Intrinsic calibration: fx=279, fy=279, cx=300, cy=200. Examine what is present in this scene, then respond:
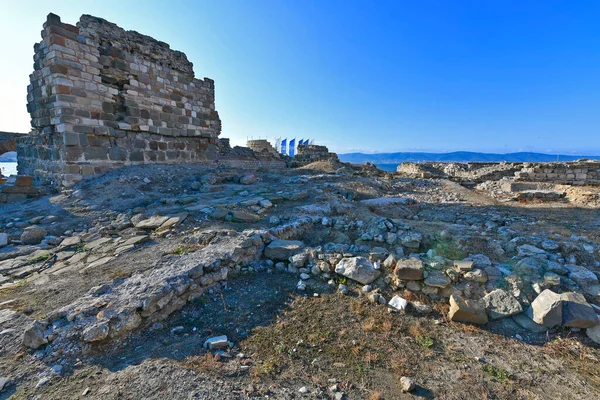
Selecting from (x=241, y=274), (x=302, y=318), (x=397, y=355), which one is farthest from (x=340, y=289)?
(x=241, y=274)

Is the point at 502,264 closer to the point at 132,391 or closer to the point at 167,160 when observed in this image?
the point at 132,391

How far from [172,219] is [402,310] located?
154 inches

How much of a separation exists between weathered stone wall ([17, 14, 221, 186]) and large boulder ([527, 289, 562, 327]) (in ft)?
30.6

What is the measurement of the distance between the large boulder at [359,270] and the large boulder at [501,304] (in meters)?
1.24

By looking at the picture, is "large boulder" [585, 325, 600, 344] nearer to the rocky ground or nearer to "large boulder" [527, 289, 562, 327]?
the rocky ground

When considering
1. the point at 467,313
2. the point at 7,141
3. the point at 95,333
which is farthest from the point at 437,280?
the point at 7,141

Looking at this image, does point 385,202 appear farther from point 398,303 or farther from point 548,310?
point 548,310

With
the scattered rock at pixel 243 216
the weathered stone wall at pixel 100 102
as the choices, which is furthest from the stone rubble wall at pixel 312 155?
the scattered rock at pixel 243 216

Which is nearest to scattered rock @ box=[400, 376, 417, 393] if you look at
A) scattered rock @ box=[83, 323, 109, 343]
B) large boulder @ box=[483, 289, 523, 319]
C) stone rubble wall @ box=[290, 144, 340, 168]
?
large boulder @ box=[483, 289, 523, 319]

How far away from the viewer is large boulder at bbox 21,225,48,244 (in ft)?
14.5

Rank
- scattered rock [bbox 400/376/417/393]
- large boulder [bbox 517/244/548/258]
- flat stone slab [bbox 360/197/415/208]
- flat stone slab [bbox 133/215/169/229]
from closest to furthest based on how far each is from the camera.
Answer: scattered rock [bbox 400/376/417/393] < large boulder [bbox 517/244/548/258] < flat stone slab [bbox 133/215/169/229] < flat stone slab [bbox 360/197/415/208]

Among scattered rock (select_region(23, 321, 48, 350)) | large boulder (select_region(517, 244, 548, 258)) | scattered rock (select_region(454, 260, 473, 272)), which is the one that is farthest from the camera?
large boulder (select_region(517, 244, 548, 258))

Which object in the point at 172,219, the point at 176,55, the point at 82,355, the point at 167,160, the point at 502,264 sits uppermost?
the point at 176,55

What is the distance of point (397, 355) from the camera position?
2.60m
